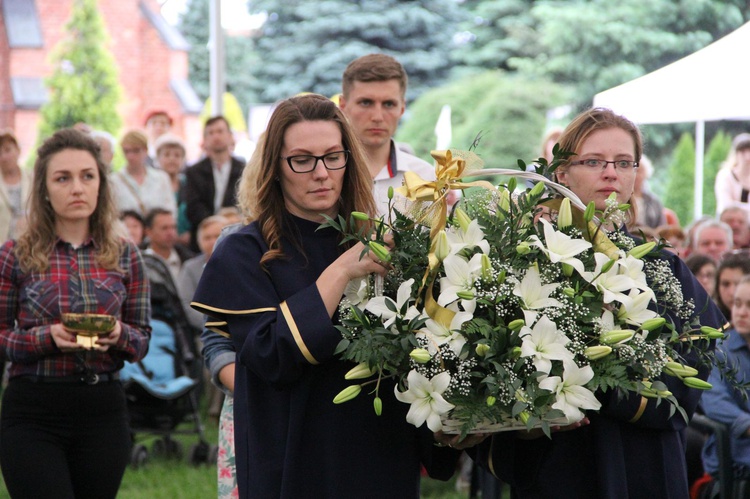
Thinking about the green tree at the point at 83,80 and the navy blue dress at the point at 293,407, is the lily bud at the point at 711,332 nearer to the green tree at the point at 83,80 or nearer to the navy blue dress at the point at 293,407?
the navy blue dress at the point at 293,407

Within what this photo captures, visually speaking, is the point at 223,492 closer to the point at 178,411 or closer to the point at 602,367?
the point at 602,367

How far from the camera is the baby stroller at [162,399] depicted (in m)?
8.05

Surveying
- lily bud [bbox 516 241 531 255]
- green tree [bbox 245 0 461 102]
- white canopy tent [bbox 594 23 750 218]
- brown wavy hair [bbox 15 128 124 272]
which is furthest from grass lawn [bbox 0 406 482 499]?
green tree [bbox 245 0 461 102]

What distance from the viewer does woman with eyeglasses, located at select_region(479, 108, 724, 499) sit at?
315cm

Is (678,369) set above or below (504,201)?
below

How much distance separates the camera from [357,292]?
2979mm

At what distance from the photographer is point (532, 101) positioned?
2984cm

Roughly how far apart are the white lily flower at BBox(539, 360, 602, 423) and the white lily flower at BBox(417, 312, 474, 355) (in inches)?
9.4

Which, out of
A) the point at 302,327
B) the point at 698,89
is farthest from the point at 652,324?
the point at 698,89

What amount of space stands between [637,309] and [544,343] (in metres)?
0.30

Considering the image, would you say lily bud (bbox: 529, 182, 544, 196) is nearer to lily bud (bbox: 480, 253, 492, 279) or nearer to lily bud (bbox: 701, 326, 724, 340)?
lily bud (bbox: 480, 253, 492, 279)

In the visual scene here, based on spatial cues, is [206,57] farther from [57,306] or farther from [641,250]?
[641,250]

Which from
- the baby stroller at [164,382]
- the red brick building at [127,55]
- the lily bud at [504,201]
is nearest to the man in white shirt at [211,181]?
the baby stroller at [164,382]

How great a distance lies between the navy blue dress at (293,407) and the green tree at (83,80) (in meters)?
28.3
